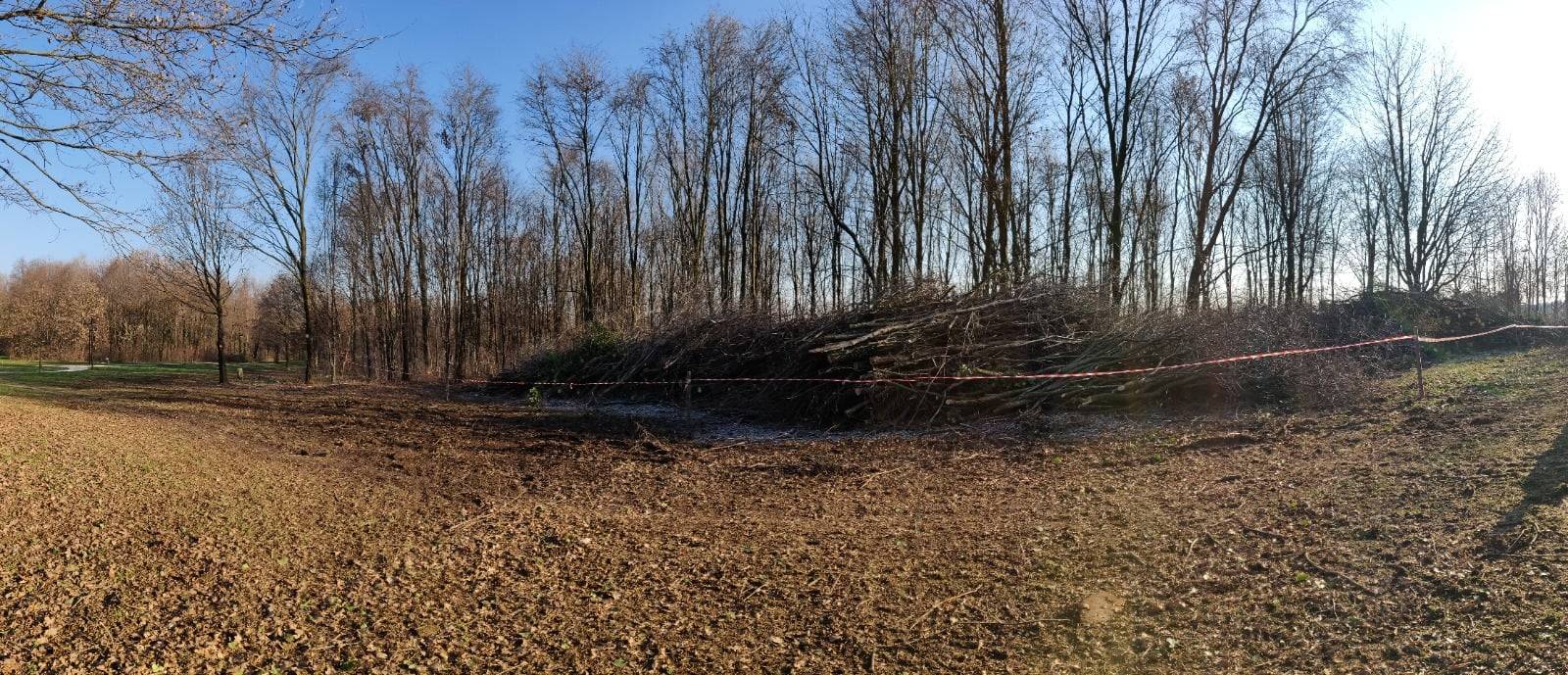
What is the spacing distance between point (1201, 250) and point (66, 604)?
1852cm

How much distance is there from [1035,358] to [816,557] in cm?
780

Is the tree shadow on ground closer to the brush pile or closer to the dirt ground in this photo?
the dirt ground

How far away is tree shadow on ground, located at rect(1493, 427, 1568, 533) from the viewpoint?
4.30m

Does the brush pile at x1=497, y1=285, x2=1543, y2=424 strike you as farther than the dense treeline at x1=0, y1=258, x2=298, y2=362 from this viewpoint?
No

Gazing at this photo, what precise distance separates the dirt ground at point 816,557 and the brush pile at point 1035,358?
198 cm

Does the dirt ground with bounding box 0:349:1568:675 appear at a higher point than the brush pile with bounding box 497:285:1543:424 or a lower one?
lower

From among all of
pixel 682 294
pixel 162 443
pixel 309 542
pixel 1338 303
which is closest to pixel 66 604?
pixel 309 542

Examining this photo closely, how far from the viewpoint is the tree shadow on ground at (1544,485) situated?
14.1 feet

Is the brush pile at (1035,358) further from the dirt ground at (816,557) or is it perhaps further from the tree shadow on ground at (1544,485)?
the tree shadow on ground at (1544,485)

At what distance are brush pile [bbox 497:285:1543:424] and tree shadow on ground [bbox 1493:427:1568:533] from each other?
4283mm

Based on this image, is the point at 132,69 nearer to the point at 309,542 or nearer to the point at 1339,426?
the point at 309,542

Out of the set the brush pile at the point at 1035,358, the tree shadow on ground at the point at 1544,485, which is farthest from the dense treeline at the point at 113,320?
the tree shadow on ground at the point at 1544,485

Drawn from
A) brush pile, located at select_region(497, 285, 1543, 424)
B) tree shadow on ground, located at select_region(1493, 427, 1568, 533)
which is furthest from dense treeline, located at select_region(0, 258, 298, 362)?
tree shadow on ground, located at select_region(1493, 427, 1568, 533)

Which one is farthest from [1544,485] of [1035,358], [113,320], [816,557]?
[113,320]
